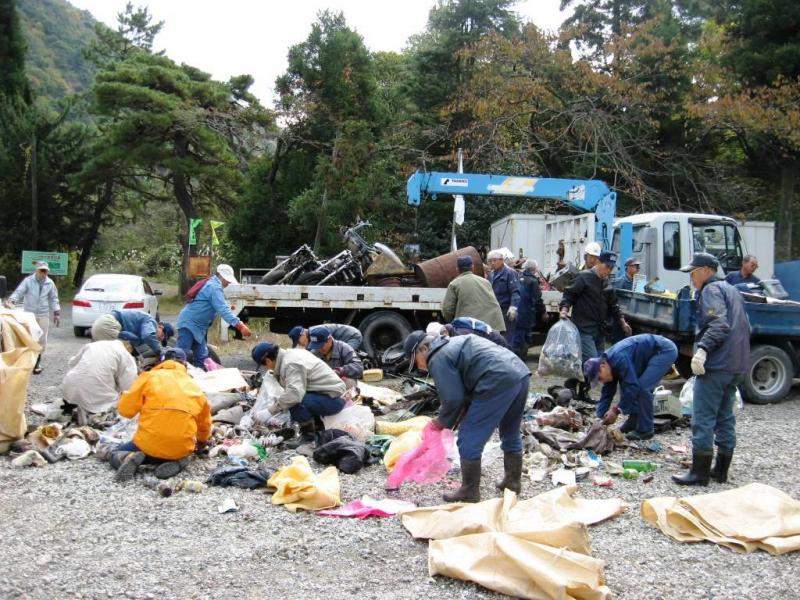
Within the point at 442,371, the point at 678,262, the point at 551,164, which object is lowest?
the point at 442,371

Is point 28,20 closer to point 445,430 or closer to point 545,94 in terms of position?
point 545,94

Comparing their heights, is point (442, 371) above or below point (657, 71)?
below

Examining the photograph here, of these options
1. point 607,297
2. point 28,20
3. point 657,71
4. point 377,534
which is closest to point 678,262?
point 607,297

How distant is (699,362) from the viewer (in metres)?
5.40

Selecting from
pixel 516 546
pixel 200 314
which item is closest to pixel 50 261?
pixel 200 314

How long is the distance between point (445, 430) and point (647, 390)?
2.21 m

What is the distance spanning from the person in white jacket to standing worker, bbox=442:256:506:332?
3602 mm

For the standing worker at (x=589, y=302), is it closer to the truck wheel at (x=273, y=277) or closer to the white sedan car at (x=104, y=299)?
the truck wheel at (x=273, y=277)

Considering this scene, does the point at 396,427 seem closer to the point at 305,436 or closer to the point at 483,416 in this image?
the point at 305,436

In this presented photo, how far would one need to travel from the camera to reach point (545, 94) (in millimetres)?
18625

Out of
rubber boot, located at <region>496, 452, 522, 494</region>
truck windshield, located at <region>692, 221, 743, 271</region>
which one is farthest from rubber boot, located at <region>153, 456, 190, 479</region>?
truck windshield, located at <region>692, 221, 743, 271</region>

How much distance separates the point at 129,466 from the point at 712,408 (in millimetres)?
4332

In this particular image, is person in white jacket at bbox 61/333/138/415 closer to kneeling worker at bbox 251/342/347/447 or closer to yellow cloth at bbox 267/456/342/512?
kneeling worker at bbox 251/342/347/447

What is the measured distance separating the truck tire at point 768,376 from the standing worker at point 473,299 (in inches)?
118
